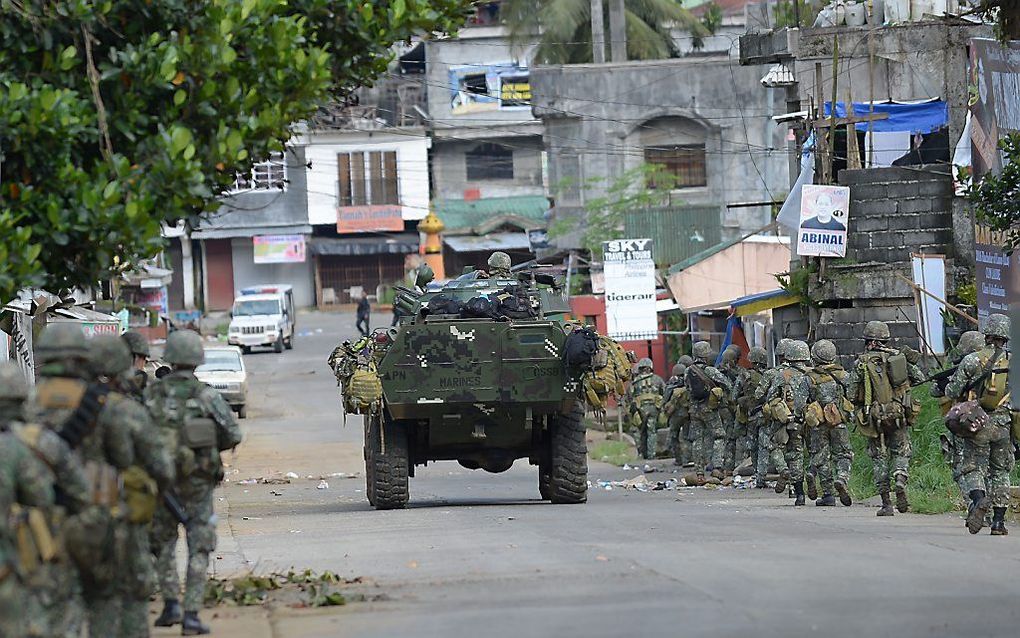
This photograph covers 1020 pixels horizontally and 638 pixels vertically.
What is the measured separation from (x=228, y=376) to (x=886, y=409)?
21719 mm

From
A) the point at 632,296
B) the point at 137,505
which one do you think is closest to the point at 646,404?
the point at 632,296

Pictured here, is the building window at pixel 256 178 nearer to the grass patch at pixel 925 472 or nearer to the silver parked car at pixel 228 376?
the grass patch at pixel 925 472

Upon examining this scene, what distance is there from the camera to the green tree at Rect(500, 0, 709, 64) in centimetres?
4503

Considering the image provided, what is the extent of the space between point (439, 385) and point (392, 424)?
2.81 feet

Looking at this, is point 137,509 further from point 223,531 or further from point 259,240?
point 259,240

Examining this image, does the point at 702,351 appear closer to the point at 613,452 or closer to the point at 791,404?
the point at 613,452

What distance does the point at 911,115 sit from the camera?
85.9 ft

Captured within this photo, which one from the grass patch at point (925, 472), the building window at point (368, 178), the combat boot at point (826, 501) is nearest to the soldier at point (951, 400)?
the grass patch at point (925, 472)

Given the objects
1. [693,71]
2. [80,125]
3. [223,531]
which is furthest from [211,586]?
[693,71]

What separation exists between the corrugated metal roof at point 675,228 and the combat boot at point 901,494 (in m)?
24.8

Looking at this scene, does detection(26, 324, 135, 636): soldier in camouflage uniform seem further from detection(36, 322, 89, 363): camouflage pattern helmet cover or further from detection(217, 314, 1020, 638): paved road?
detection(217, 314, 1020, 638): paved road

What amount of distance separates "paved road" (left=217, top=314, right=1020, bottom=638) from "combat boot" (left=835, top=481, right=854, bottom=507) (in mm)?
309

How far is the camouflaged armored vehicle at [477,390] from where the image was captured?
16.2 metres

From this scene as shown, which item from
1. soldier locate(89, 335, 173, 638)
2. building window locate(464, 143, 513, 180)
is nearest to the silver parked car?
building window locate(464, 143, 513, 180)
